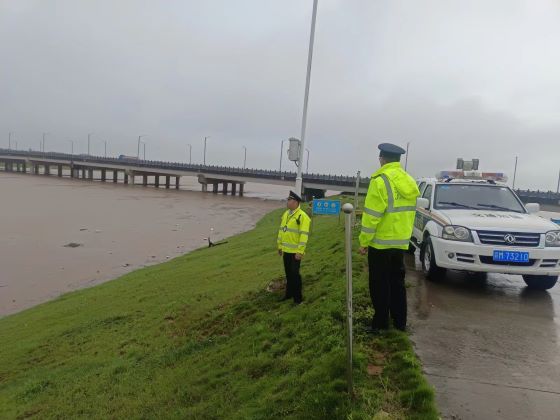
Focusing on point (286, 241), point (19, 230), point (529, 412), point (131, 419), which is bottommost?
point (19, 230)

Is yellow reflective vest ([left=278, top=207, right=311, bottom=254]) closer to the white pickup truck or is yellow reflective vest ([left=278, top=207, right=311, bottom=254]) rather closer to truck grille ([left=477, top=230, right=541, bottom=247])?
the white pickup truck

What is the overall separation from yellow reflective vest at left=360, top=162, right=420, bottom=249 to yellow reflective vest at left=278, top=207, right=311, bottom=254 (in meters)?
2.01

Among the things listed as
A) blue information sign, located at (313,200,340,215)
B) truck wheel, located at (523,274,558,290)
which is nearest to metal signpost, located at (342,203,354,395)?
truck wheel, located at (523,274,558,290)

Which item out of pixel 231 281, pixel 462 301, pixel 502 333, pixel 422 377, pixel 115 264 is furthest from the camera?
pixel 115 264

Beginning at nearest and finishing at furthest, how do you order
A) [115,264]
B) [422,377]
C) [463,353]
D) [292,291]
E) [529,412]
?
[529,412] < [422,377] < [463,353] < [292,291] < [115,264]

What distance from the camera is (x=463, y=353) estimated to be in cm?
450

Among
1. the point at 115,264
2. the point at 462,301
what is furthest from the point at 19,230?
the point at 462,301

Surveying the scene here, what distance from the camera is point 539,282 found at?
710cm

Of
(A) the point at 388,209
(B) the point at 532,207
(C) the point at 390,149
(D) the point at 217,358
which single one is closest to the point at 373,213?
(A) the point at 388,209

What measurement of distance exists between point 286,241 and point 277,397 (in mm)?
2950

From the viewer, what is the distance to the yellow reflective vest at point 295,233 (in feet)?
21.5

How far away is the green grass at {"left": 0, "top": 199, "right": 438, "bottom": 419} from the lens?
3814 millimetres

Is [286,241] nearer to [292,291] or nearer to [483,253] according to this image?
[292,291]

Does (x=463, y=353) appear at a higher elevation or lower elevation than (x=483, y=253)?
lower
